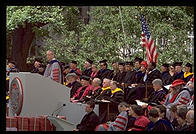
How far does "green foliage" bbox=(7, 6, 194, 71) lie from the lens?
2172 centimetres

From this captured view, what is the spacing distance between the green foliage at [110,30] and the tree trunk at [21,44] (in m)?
0.78

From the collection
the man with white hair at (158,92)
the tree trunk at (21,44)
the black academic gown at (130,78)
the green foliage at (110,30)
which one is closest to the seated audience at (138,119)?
the man with white hair at (158,92)

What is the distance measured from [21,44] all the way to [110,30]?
3812 mm

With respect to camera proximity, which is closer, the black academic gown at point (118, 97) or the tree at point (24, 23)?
the black academic gown at point (118, 97)

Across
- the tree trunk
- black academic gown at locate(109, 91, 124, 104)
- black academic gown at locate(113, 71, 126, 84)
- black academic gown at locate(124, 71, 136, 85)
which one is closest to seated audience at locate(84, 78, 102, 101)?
black academic gown at locate(109, 91, 124, 104)

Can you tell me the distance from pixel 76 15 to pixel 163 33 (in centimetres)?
409

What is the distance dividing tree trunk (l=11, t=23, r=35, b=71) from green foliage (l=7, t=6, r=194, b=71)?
2.54 feet

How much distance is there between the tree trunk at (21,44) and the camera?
23413mm

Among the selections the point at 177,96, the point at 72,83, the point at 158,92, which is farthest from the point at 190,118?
the point at 72,83

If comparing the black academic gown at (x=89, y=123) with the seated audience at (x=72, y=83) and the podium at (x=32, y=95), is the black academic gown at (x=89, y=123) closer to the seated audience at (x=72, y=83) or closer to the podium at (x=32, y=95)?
the podium at (x=32, y=95)

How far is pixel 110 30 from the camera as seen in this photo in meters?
22.6

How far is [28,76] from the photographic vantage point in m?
11.2

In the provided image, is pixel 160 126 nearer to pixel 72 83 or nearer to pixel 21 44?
pixel 72 83
